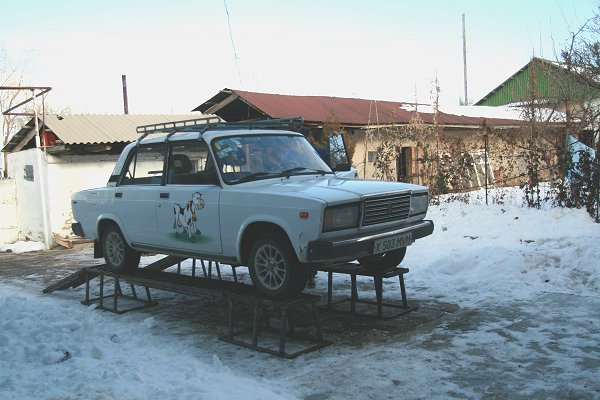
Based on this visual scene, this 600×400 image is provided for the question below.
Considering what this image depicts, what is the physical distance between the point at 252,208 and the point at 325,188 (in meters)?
0.74

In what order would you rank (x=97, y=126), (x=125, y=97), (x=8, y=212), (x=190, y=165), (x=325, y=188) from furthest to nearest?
(x=125, y=97) < (x=97, y=126) < (x=8, y=212) < (x=190, y=165) < (x=325, y=188)

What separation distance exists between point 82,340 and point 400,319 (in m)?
3.39

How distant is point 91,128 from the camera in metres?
16.6

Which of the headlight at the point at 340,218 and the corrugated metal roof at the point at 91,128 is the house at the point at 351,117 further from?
the headlight at the point at 340,218

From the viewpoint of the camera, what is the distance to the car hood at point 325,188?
17.3 ft

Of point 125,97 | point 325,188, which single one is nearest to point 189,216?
point 325,188

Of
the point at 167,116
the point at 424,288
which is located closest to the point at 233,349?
the point at 424,288

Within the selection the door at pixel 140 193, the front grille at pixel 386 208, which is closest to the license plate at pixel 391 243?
the front grille at pixel 386 208

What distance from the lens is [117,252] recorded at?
7730 millimetres

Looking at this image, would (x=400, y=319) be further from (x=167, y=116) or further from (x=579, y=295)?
(x=167, y=116)

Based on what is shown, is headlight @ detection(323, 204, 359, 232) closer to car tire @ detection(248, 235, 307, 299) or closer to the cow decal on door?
car tire @ detection(248, 235, 307, 299)

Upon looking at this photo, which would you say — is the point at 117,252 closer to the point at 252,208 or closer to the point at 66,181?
the point at 252,208

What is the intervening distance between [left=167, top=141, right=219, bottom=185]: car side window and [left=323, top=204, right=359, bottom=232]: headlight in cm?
151

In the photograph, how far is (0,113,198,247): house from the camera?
50.2ft
